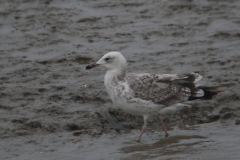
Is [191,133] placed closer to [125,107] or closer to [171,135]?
[171,135]

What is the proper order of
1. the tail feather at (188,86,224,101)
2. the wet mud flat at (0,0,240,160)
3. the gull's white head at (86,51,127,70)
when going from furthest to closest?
the tail feather at (188,86,224,101), the gull's white head at (86,51,127,70), the wet mud flat at (0,0,240,160)

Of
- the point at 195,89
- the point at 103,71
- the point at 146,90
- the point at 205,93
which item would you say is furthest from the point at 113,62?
the point at 103,71

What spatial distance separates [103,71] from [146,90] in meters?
2.72

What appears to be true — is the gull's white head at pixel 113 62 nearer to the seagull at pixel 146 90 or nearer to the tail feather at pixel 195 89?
the seagull at pixel 146 90

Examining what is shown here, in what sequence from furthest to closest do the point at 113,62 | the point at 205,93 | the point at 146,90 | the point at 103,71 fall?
the point at 103,71, the point at 205,93, the point at 113,62, the point at 146,90

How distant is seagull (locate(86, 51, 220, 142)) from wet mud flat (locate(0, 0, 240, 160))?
525 mm

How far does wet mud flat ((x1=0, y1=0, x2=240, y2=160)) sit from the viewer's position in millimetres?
7070

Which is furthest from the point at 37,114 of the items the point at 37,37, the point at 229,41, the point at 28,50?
the point at 229,41

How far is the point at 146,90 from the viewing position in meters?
7.29

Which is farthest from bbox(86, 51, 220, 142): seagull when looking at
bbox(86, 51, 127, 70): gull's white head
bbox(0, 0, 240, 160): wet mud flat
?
bbox(0, 0, 240, 160): wet mud flat

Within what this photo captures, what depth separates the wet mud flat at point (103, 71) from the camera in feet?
23.2

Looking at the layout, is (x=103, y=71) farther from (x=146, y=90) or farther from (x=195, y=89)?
(x=195, y=89)

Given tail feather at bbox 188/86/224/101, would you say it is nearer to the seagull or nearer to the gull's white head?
the seagull

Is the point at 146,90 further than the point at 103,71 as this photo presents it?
No
